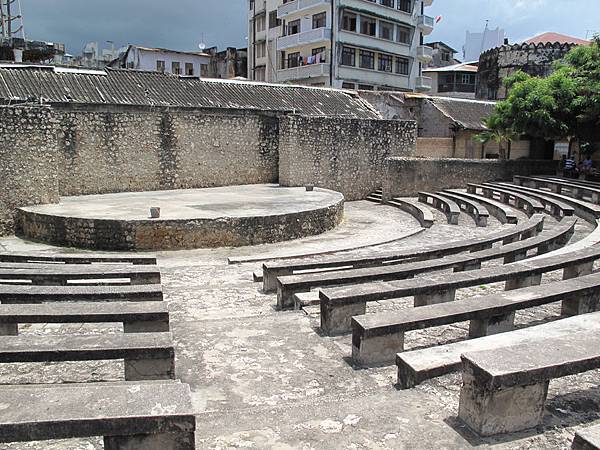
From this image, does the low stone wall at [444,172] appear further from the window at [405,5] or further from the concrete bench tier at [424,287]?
the window at [405,5]

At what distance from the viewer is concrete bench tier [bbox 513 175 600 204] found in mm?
14275

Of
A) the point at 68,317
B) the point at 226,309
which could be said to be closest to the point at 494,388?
the point at 68,317

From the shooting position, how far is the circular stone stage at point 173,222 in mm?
10055

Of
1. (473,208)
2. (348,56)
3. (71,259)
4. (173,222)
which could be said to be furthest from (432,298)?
(348,56)

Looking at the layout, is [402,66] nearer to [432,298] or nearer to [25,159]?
[25,159]

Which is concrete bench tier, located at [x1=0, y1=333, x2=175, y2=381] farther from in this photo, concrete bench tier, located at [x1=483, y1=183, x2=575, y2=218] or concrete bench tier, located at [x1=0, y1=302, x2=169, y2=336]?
concrete bench tier, located at [x1=483, y1=183, x2=575, y2=218]

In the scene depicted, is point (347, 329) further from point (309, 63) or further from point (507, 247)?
point (309, 63)

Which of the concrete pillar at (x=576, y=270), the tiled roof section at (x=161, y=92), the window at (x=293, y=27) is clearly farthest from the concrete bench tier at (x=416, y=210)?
the window at (x=293, y=27)

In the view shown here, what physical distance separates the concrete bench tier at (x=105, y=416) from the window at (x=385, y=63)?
3570 cm

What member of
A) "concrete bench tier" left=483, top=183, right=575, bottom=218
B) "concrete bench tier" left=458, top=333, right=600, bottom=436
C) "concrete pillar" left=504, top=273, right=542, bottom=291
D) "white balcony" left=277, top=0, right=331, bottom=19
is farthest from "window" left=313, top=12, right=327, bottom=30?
"concrete bench tier" left=458, top=333, right=600, bottom=436

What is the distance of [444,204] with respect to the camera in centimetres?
1547

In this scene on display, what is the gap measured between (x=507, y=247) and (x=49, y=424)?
6699mm

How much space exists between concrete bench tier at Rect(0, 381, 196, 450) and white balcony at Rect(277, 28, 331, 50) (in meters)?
32.4

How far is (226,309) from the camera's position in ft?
20.2
